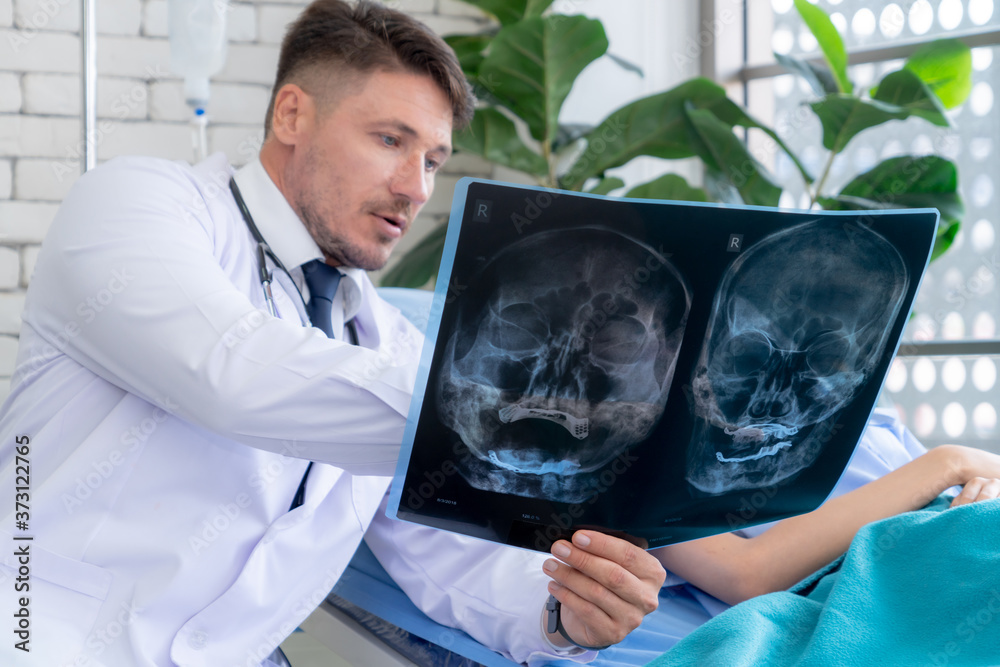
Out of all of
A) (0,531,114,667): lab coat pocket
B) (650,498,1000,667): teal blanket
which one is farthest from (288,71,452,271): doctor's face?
(650,498,1000,667): teal blanket

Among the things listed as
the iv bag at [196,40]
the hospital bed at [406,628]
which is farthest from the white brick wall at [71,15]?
the hospital bed at [406,628]

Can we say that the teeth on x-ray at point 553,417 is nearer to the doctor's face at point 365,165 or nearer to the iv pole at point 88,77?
the doctor's face at point 365,165

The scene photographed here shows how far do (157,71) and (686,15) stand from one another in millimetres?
1742

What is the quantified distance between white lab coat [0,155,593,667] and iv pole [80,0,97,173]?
0.47 m

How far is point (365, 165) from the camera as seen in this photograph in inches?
52.4

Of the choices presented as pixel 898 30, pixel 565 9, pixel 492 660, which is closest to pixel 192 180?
pixel 492 660

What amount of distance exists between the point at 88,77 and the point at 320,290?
685mm

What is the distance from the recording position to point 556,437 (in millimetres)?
741

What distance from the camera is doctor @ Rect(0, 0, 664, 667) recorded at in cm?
79

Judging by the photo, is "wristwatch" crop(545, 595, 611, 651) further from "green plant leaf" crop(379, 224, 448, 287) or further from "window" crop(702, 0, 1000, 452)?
"window" crop(702, 0, 1000, 452)

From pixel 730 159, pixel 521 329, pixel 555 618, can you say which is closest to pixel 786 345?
pixel 521 329

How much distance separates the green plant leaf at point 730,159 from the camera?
2.13m

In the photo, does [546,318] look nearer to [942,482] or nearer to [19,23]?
[942,482]

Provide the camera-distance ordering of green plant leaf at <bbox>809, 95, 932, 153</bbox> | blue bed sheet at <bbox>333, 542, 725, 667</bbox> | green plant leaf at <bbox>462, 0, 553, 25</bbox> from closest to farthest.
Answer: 1. blue bed sheet at <bbox>333, 542, 725, 667</bbox>
2. green plant leaf at <bbox>809, 95, 932, 153</bbox>
3. green plant leaf at <bbox>462, 0, 553, 25</bbox>
